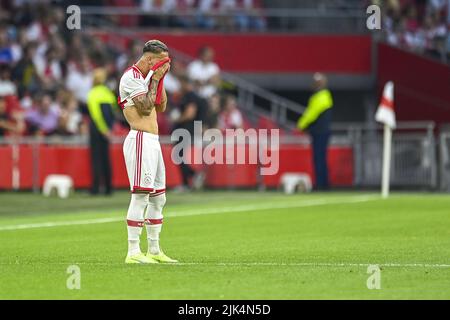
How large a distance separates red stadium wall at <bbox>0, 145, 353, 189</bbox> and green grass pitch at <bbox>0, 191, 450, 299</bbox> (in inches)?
136

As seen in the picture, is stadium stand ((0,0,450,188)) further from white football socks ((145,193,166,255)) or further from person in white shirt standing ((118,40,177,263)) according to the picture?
person in white shirt standing ((118,40,177,263))

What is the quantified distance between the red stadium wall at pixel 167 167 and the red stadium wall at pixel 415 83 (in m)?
6.25

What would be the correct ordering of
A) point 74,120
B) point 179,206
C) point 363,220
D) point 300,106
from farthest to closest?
point 300,106 < point 74,120 < point 179,206 < point 363,220

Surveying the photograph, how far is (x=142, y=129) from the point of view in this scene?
572 inches

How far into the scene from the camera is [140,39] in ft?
125

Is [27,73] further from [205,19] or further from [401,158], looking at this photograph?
[401,158]

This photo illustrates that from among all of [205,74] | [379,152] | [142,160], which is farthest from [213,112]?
[142,160]

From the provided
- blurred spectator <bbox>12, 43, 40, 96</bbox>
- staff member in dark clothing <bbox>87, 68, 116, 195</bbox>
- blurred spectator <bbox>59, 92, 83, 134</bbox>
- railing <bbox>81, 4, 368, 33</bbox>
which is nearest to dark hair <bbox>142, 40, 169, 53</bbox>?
staff member in dark clothing <bbox>87, 68, 116, 195</bbox>

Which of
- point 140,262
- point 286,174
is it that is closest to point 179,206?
point 286,174

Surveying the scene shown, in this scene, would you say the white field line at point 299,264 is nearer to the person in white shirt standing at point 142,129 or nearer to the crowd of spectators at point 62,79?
the person in white shirt standing at point 142,129

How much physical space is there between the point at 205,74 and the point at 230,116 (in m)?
1.94
